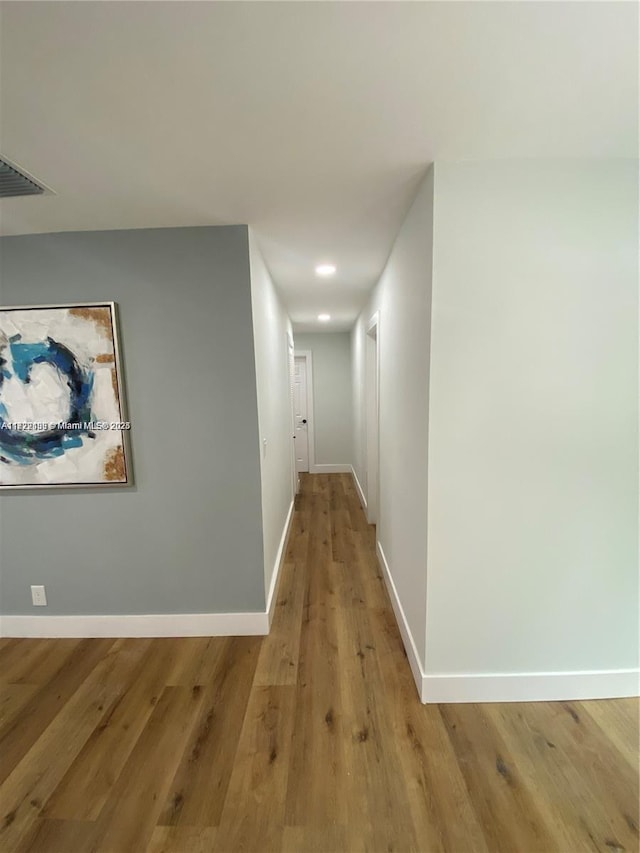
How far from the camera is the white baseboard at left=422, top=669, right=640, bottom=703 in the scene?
1.61 metres

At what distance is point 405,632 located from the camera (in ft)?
→ 6.39

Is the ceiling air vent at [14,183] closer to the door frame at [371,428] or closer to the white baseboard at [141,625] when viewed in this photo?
the white baseboard at [141,625]

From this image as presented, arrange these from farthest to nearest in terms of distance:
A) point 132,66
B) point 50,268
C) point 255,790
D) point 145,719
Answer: point 50,268 < point 145,719 < point 255,790 < point 132,66

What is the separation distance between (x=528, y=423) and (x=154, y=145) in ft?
5.78

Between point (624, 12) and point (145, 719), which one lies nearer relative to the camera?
point (624, 12)

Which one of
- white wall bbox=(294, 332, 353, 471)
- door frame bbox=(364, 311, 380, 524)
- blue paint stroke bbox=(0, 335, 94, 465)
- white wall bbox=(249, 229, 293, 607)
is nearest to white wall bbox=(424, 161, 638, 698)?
white wall bbox=(249, 229, 293, 607)

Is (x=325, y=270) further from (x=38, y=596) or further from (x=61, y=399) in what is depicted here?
(x=38, y=596)

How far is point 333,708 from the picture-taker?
1.61 meters

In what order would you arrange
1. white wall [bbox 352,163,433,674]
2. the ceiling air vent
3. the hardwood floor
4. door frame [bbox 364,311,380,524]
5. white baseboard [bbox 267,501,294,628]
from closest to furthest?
the hardwood floor, the ceiling air vent, white wall [bbox 352,163,433,674], white baseboard [bbox 267,501,294,628], door frame [bbox 364,311,380,524]

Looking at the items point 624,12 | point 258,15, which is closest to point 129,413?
point 258,15

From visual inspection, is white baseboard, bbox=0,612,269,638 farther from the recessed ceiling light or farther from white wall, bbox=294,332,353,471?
white wall, bbox=294,332,353,471

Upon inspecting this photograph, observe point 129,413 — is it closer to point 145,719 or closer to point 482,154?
point 145,719

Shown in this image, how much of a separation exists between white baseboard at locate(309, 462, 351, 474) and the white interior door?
4.7 inches

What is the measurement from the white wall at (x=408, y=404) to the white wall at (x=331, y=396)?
2.99m
